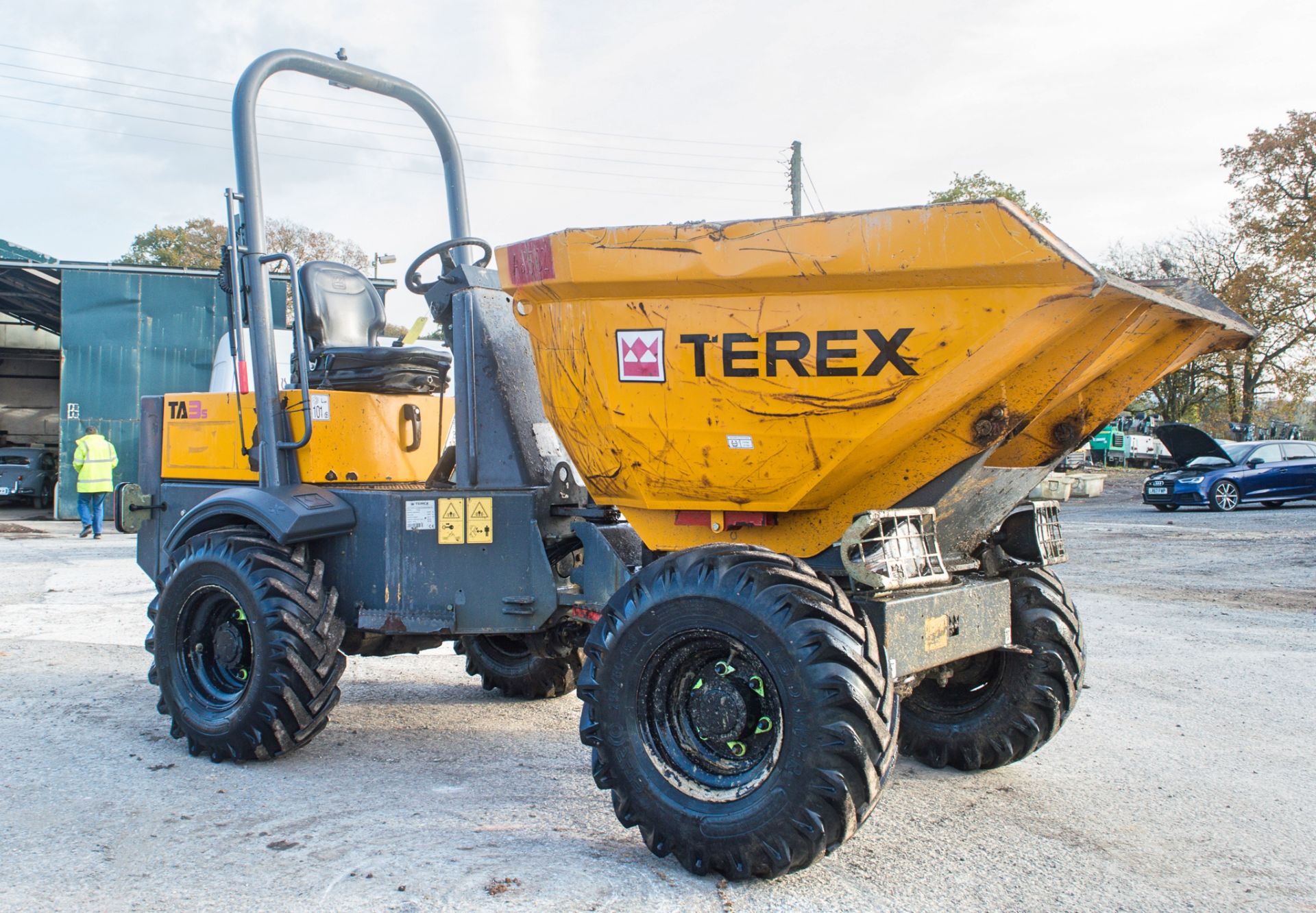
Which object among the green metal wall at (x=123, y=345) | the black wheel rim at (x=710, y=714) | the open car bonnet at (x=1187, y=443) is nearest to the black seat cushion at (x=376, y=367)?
the black wheel rim at (x=710, y=714)

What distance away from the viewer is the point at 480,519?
474 cm

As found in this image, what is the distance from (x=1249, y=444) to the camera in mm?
19438

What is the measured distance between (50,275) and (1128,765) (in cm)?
2169

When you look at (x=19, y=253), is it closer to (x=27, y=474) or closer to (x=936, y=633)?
(x=27, y=474)

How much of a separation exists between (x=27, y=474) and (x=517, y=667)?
1974 cm

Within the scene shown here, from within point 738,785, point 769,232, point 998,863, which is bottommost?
point 998,863

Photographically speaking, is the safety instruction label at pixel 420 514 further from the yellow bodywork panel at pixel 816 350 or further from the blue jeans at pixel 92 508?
the blue jeans at pixel 92 508

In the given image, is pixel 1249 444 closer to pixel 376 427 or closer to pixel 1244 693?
pixel 1244 693

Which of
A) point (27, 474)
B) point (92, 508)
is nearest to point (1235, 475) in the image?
point (92, 508)

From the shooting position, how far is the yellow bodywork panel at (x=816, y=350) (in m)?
3.30

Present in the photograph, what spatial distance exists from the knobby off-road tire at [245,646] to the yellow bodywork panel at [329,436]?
1.64ft

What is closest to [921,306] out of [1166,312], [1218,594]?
[1166,312]

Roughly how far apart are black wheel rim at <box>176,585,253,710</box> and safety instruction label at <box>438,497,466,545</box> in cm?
105

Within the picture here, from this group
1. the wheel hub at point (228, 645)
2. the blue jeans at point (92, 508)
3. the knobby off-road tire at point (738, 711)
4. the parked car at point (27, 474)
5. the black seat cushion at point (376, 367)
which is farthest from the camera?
the parked car at point (27, 474)
